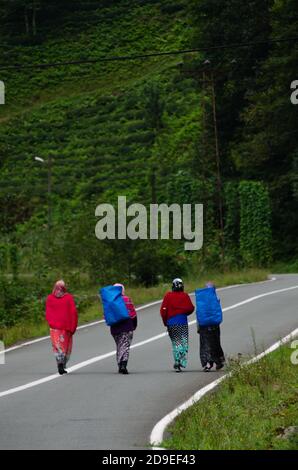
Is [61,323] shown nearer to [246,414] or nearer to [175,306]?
[175,306]

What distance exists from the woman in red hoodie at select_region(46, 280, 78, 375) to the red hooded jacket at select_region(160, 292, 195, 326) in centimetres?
170

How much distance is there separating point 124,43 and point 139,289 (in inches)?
3353

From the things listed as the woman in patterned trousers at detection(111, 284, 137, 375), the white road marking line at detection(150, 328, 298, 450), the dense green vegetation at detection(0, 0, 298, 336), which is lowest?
the white road marking line at detection(150, 328, 298, 450)

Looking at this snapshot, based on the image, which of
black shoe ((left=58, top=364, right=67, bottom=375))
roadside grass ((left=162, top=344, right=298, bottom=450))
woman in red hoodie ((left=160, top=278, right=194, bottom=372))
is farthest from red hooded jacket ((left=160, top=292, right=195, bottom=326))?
roadside grass ((left=162, top=344, right=298, bottom=450))

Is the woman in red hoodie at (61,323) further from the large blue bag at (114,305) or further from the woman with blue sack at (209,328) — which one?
the woman with blue sack at (209,328)

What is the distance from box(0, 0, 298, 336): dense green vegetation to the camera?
41844 mm

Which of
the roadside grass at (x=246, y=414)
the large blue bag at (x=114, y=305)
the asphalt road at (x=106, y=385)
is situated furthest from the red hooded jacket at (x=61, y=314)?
the roadside grass at (x=246, y=414)

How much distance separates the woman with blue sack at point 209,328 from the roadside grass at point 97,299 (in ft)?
24.9

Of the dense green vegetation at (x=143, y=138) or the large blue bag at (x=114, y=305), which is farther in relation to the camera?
the dense green vegetation at (x=143, y=138)

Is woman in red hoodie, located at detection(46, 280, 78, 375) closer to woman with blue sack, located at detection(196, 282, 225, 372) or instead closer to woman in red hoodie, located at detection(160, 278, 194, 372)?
woman in red hoodie, located at detection(160, 278, 194, 372)

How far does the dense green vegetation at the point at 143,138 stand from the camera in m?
41.8

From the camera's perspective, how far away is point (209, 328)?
21062 millimetres

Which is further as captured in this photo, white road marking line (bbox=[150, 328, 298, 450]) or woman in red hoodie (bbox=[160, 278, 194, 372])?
woman in red hoodie (bbox=[160, 278, 194, 372])

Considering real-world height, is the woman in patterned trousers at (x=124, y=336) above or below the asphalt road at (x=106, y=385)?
above
